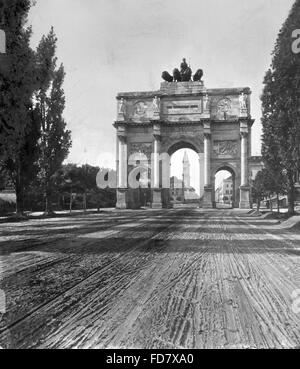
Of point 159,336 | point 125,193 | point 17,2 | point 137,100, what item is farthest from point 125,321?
point 137,100

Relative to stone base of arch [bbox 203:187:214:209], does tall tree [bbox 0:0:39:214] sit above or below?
above

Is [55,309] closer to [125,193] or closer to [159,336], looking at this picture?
[159,336]

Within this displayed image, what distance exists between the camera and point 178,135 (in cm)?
6034

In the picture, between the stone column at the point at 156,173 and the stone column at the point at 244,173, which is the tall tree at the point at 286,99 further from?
the stone column at the point at 156,173

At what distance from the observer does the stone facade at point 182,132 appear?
5819cm

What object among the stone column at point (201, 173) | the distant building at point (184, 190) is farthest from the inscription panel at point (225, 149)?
the distant building at point (184, 190)

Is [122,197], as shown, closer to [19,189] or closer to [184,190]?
[19,189]

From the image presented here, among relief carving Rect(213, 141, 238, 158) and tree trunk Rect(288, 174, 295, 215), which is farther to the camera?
relief carving Rect(213, 141, 238, 158)

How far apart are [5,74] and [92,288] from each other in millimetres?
7922

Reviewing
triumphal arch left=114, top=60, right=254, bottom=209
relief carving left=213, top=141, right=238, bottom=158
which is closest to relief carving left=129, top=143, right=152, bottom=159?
triumphal arch left=114, top=60, right=254, bottom=209

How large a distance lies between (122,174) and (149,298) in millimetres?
55169

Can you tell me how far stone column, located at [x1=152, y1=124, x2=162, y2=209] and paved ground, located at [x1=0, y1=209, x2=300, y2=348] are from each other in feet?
162

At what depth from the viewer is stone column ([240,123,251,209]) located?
56188 millimetres

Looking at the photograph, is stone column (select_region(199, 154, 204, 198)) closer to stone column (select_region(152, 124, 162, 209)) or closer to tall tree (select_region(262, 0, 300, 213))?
stone column (select_region(152, 124, 162, 209))
